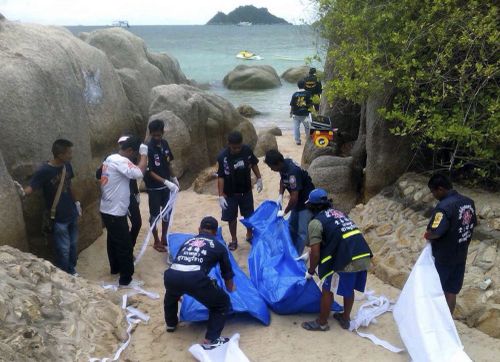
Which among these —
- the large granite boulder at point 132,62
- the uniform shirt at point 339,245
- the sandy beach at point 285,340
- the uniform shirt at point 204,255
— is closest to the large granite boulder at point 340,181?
the sandy beach at point 285,340

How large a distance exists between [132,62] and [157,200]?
8.40 metres

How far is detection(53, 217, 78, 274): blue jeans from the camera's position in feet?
20.0

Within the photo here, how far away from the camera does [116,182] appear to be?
6.07 m

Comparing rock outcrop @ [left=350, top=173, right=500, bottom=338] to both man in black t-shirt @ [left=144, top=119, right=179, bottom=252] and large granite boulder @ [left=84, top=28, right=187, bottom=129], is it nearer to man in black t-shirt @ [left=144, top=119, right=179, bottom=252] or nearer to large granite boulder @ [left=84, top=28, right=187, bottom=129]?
man in black t-shirt @ [left=144, top=119, right=179, bottom=252]

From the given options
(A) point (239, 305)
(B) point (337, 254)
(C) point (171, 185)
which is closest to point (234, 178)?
(C) point (171, 185)

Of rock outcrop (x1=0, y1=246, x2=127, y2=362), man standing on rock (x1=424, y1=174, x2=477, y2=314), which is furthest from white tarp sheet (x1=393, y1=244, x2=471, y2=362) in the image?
rock outcrop (x1=0, y1=246, x2=127, y2=362)

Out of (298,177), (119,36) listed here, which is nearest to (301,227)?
(298,177)

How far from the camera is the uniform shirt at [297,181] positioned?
21.6ft

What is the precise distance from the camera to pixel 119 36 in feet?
48.5

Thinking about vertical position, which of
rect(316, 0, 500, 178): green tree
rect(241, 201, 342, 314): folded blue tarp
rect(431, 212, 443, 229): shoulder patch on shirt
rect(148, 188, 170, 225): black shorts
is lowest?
rect(241, 201, 342, 314): folded blue tarp

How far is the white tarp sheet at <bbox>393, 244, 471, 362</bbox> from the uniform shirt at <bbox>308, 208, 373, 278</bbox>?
0.50 meters

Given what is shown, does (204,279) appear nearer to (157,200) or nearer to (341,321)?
(341,321)

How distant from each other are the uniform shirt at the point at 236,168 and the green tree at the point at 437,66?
1477 millimetres

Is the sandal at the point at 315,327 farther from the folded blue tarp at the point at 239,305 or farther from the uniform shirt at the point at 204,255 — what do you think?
the uniform shirt at the point at 204,255
